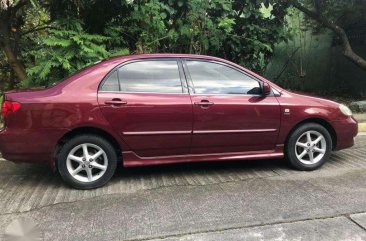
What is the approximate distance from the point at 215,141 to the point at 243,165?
32.6 inches

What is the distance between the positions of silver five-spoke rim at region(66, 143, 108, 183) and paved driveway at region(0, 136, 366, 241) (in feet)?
0.60

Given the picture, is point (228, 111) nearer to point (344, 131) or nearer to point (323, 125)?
point (323, 125)

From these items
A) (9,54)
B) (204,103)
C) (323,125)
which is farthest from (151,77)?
(9,54)

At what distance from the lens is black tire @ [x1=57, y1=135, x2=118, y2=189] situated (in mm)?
5000

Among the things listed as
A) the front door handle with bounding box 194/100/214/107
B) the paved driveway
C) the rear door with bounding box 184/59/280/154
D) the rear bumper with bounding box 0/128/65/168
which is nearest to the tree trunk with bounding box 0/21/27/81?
the paved driveway

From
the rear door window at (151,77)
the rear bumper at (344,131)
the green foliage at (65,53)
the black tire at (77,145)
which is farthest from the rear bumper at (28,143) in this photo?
the rear bumper at (344,131)

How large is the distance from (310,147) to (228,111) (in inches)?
48.7

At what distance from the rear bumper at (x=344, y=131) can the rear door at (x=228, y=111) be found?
861 mm

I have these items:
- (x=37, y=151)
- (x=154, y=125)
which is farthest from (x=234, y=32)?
(x=37, y=151)

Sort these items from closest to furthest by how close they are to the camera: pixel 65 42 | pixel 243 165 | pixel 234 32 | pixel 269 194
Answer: pixel 269 194
pixel 243 165
pixel 65 42
pixel 234 32

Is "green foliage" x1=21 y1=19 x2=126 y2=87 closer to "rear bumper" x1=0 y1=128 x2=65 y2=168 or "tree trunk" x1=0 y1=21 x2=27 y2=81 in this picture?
"tree trunk" x1=0 y1=21 x2=27 y2=81

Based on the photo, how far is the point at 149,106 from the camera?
5.13 m

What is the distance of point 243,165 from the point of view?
6035 millimetres

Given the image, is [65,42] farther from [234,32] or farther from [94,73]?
[234,32]
